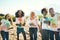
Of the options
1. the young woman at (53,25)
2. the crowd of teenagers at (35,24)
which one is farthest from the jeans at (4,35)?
the young woman at (53,25)

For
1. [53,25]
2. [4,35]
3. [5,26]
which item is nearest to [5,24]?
[5,26]

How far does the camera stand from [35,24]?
85.9 inches

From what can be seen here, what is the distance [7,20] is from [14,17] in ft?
0.33

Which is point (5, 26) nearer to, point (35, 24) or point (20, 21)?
point (20, 21)

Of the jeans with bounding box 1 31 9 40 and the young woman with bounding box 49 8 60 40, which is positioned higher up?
the young woman with bounding box 49 8 60 40

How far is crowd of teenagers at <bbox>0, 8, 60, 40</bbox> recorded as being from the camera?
2137 millimetres

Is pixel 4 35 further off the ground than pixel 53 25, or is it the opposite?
pixel 53 25

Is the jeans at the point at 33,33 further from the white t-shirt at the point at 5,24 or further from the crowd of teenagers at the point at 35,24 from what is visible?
the white t-shirt at the point at 5,24

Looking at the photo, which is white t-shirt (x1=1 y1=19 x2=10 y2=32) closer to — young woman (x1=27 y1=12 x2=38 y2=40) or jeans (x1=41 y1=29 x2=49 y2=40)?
young woman (x1=27 y1=12 x2=38 y2=40)

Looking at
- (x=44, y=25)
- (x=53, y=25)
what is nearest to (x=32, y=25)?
(x=44, y=25)

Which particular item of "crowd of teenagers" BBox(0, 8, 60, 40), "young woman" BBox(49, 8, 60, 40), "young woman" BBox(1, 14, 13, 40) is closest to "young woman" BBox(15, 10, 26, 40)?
"crowd of teenagers" BBox(0, 8, 60, 40)

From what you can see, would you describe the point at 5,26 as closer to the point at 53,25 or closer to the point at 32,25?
the point at 32,25

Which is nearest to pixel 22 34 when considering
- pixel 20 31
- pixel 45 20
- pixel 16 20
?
pixel 20 31

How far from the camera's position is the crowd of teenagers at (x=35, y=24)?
2137 mm
